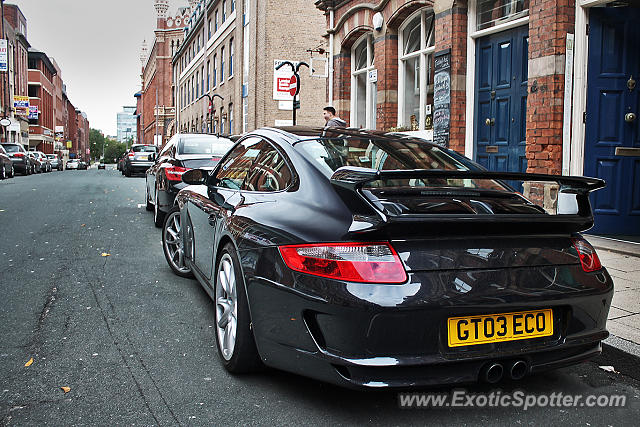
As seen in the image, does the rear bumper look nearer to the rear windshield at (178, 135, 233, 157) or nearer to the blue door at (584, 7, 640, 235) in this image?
the blue door at (584, 7, 640, 235)

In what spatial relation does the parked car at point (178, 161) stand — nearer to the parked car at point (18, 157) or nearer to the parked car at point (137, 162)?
the parked car at point (137, 162)

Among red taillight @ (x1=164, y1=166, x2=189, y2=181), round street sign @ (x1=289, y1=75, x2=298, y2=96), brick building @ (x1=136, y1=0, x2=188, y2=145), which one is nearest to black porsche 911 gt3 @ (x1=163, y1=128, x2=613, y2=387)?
red taillight @ (x1=164, y1=166, x2=189, y2=181)

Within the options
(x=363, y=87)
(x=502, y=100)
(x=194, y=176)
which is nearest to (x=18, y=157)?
(x=363, y=87)

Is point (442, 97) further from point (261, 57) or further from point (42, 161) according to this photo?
point (42, 161)

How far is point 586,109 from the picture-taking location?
841 centimetres

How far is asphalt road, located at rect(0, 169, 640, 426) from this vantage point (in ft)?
9.93

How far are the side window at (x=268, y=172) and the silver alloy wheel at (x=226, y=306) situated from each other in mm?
496

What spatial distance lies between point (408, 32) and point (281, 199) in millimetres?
10969

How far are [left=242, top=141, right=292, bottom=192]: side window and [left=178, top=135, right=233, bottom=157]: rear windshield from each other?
581 cm

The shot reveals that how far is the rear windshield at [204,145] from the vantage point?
9.99 m

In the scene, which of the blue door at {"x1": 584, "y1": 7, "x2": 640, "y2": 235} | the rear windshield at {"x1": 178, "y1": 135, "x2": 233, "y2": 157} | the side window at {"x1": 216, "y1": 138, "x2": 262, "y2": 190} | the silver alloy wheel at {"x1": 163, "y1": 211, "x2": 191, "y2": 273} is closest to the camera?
the side window at {"x1": 216, "y1": 138, "x2": 262, "y2": 190}

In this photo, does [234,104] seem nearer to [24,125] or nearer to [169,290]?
[169,290]

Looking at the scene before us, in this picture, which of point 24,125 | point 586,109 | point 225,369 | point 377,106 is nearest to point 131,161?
point 377,106

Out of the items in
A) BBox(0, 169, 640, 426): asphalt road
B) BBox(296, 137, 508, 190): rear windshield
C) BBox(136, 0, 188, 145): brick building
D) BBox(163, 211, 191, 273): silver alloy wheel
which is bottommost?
BBox(0, 169, 640, 426): asphalt road
